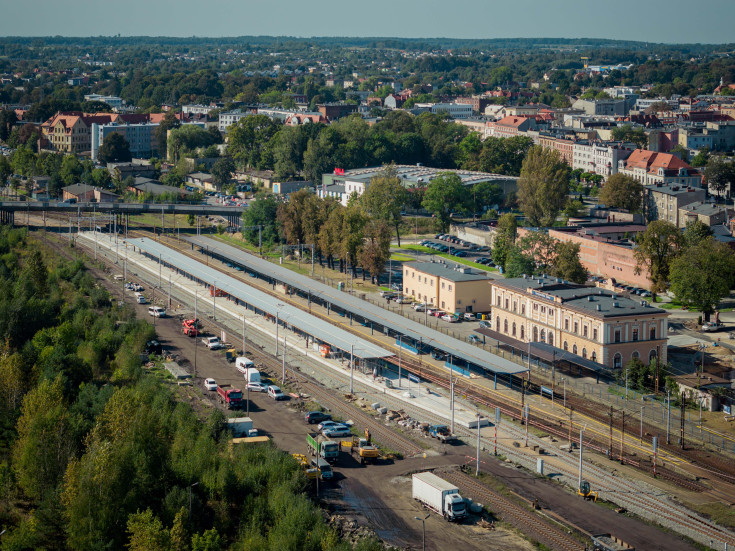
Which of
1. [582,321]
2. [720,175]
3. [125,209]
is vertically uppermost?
[720,175]

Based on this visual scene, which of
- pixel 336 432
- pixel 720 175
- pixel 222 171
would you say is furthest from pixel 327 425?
pixel 222 171

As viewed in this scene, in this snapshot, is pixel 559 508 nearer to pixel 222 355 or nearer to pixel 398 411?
pixel 398 411

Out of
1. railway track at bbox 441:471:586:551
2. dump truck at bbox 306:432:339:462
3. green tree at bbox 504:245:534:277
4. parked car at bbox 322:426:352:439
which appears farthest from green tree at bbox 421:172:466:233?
railway track at bbox 441:471:586:551

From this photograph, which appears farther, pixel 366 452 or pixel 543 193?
pixel 543 193

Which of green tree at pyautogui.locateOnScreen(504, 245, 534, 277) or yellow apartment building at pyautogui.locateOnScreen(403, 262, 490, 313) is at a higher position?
green tree at pyautogui.locateOnScreen(504, 245, 534, 277)

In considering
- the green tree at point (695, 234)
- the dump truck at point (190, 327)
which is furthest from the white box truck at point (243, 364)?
the green tree at point (695, 234)

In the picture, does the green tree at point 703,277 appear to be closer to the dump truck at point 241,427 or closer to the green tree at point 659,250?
the green tree at point 659,250

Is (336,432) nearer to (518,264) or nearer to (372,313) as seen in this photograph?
(372,313)

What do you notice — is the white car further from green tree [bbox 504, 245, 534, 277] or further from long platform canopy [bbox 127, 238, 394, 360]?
green tree [bbox 504, 245, 534, 277]
